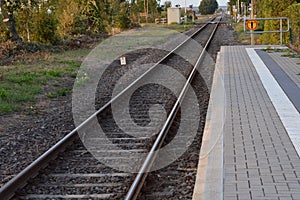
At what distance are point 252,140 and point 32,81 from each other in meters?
8.85

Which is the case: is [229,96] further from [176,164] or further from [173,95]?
[176,164]

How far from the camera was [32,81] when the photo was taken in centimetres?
1514

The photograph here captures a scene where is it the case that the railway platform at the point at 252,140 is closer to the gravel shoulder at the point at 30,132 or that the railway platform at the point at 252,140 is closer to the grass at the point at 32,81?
the gravel shoulder at the point at 30,132

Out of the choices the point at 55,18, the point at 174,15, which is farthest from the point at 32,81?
the point at 174,15

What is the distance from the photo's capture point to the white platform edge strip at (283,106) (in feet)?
27.5

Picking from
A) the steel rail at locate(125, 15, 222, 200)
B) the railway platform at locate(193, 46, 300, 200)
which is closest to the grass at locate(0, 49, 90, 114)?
the steel rail at locate(125, 15, 222, 200)

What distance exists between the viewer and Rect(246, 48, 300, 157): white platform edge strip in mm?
8378

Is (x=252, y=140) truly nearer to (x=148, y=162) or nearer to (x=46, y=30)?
(x=148, y=162)

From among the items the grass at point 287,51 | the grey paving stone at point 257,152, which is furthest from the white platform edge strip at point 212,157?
→ the grass at point 287,51

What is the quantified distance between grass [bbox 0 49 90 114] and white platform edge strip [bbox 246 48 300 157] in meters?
5.68

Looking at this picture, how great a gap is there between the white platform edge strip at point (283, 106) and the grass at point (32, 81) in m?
5.68

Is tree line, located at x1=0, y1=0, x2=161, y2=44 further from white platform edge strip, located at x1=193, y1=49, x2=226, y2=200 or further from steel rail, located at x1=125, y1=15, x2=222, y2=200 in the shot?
steel rail, located at x1=125, y1=15, x2=222, y2=200

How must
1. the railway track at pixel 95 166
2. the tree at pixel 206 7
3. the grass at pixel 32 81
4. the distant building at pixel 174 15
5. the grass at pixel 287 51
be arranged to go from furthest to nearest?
the tree at pixel 206 7
the distant building at pixel 174 15
the grass at pixel 287 51
the grass at pixel 32 81
the railway track at pixel 95 166

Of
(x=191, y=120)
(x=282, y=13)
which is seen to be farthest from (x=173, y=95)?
(x=282, y=13)
